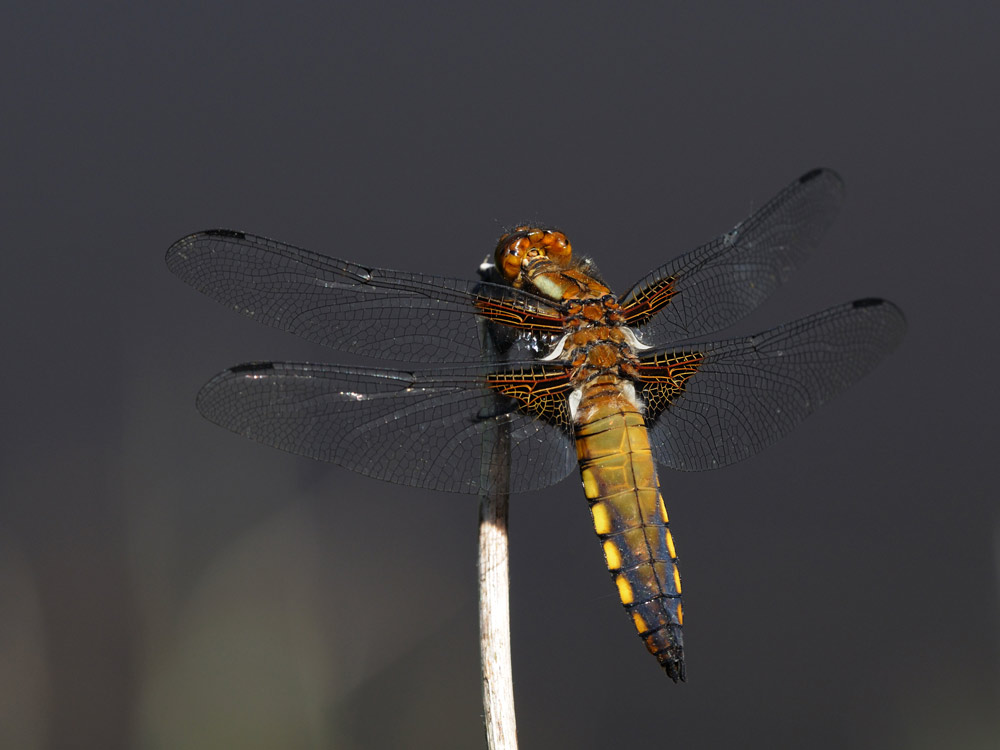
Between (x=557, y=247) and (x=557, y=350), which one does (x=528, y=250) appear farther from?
(x=557, y=350)

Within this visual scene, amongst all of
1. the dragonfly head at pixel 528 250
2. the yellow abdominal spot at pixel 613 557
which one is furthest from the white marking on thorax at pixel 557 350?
the yellow abdominal spot at pixel 613 557

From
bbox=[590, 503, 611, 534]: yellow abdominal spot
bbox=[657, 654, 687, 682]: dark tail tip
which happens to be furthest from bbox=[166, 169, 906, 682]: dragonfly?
bbox=[657, 654, 687, 682]: dark tail tip

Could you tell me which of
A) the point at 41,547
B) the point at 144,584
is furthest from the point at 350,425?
the point at 41,547

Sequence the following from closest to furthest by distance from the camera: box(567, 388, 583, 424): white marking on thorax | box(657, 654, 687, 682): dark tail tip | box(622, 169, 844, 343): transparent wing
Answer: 1. box(657, 654, 687, 682): dark tail tip
2. box(567, 388, 583, 424): white marking on thorax
3. box(622, 169, 844, 343): transparent wing

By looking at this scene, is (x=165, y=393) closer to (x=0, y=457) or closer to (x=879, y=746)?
(x=0, y=457)

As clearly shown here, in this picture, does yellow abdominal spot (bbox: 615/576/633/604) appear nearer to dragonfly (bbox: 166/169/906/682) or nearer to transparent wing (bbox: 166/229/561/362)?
dragonfly (bbox: 166/169/906/682)

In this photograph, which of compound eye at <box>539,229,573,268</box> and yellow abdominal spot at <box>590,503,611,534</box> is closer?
yellow abdominal spot at <box>590,503,611,534</box>

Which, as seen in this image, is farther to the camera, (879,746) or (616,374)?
(879,746)

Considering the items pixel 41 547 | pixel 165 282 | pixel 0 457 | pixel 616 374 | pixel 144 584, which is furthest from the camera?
pixel 165 282
